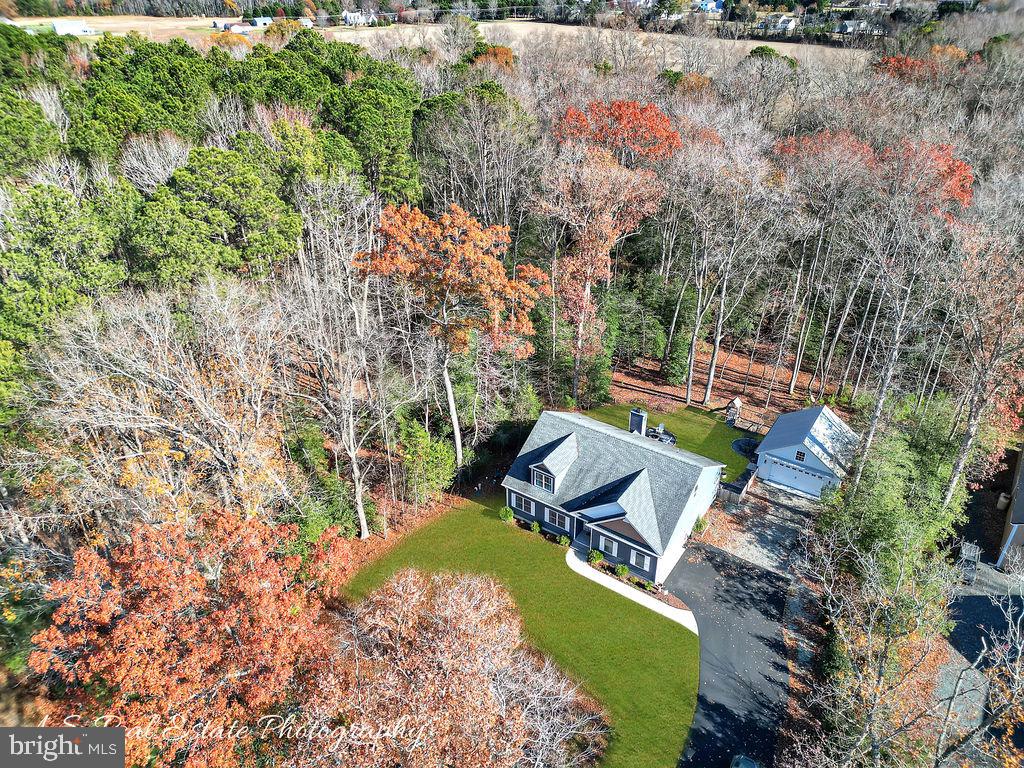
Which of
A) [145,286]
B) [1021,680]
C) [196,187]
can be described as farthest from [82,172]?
[1021,680]

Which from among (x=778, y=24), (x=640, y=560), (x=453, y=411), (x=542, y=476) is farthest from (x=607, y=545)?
(x=778, y=24)

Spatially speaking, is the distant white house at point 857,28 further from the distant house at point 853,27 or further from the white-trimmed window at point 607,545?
the white-trimmed window at point 607,545

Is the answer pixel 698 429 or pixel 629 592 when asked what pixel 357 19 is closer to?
pixel 698 429

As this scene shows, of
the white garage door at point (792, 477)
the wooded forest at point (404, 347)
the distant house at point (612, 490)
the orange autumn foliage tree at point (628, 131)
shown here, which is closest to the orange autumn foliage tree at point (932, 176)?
the wooded forest at point (404, 347)

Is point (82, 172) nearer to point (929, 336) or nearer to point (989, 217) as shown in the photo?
point (989, 217)

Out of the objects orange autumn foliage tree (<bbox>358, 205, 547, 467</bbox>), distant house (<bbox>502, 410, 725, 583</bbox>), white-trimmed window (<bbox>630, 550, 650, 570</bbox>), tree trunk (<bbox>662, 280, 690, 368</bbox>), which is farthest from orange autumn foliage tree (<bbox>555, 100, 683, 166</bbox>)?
white-trimmed window (<bbox>630, 550, 650, 570</bbox>)
